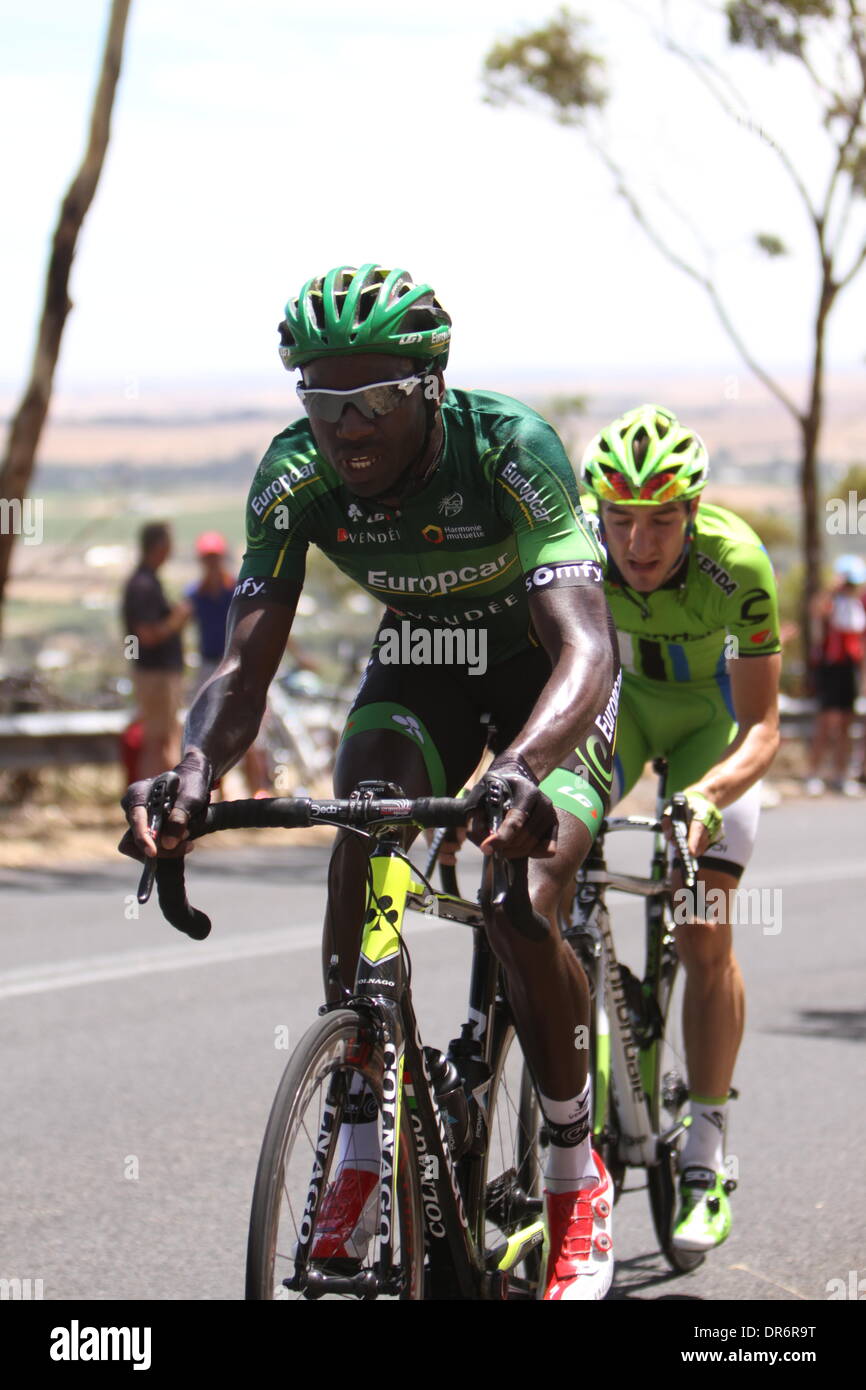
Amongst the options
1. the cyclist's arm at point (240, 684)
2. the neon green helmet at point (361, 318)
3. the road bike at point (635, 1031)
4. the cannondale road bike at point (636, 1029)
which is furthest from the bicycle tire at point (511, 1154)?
the neon green helmet at point (361, 318)

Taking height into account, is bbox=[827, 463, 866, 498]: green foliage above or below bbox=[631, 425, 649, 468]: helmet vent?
above

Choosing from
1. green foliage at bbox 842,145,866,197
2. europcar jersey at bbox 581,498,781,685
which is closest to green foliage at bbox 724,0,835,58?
green foliage at bbox 842,145,866,197

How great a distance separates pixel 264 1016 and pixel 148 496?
20.1 ft

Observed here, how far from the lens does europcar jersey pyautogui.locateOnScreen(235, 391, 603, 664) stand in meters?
3.90

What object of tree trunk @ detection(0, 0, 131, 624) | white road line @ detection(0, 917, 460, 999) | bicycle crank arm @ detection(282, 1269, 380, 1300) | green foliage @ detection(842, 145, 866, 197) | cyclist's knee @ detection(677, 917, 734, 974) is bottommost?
white road line @ detection(0, 917, 460, 999)

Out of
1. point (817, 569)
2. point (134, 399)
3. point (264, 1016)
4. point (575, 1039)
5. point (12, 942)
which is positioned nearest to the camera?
point (575, 1039)

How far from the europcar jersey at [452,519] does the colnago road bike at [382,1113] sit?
608 millimetres

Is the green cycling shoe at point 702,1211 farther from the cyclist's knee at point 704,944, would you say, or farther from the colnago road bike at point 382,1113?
the colnago road bike at point 382,1113

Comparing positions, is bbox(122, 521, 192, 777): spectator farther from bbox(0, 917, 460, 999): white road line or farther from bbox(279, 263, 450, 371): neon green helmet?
bbox(279, 263, 450, 371): neon green helmet

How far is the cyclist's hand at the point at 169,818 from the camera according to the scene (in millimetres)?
3420

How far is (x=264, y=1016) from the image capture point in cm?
794

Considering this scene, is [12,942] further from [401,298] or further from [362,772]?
[401,298]

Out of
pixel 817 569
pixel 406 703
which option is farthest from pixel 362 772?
pixel 817 569

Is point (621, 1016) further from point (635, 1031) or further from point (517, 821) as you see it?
point (517, 821)
